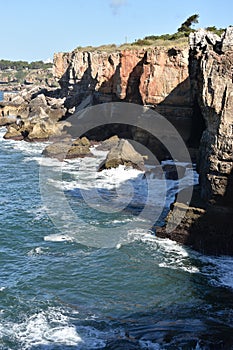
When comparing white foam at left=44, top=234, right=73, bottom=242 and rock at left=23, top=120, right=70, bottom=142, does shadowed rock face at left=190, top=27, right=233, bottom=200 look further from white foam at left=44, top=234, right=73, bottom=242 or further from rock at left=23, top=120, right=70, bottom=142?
rock at left=23, top=120, right=70, bottom=142

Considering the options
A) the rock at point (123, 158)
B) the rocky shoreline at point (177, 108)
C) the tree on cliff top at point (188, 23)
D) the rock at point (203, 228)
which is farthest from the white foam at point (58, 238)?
the tree on cliff top at point (188, 23)

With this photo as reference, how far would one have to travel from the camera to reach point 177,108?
3366cm

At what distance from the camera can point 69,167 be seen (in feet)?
109

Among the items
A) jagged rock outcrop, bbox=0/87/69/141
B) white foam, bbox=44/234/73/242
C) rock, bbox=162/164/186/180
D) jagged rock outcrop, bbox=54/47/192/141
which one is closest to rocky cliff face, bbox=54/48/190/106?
jagged rock outcrop, bbox=54/47/192/141

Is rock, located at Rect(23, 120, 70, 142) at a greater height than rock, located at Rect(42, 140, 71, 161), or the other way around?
rock, located at Rect(23, 120, 70, 142)

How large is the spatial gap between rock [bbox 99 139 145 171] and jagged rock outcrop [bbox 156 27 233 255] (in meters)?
12.8

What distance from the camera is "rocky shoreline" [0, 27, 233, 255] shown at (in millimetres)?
17234

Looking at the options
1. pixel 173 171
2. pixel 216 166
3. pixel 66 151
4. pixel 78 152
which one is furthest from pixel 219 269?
pixel 66 151

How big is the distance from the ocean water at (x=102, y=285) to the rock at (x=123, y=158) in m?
6.74

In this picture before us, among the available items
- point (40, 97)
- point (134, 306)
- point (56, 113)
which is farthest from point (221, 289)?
point (40, 97)

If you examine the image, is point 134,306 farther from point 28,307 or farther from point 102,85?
point 102,85

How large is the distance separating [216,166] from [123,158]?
46.7ft

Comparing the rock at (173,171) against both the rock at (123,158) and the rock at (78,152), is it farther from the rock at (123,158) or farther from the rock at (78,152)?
the rock at (78,152)

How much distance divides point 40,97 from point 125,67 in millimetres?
32008
